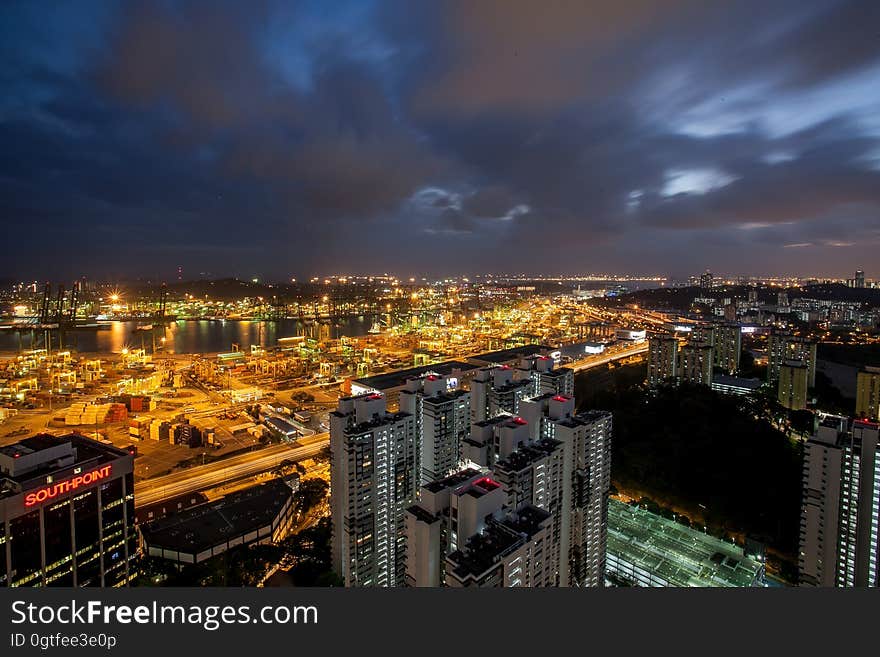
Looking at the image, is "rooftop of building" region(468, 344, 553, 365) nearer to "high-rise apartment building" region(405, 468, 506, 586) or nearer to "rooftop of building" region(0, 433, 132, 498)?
"high-rise apartment building" region(405, 468, 506, 586)

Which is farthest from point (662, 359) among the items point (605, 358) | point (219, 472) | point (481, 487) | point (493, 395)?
point (219, 472)

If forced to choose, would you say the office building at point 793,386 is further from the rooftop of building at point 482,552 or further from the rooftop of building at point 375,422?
the rooftop of building at point 482,552

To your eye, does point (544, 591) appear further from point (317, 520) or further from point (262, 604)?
point (317, 520)

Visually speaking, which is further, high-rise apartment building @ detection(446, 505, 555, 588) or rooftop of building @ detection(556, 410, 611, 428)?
rooftop of building @ detection(556, 410, 611, 428)

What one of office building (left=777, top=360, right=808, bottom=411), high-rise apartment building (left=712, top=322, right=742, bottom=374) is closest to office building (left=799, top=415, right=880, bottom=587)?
office building (left=777, top=360, right=808, bottom=411)

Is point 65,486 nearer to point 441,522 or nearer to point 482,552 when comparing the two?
point 441,522
